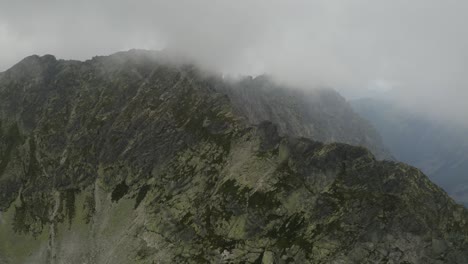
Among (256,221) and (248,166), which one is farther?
(248,166)

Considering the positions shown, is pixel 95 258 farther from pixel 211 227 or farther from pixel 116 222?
pixel 211 227

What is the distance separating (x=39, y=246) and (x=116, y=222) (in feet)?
121

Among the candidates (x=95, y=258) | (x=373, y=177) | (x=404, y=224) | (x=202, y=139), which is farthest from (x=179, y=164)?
(x=404, y=224)

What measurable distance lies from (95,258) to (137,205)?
89.0 ft

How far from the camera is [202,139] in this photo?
655 feet

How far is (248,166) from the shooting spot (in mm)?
176125

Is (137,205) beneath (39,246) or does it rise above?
above

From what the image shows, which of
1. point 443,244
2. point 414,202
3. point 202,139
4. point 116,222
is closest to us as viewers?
point 443,244

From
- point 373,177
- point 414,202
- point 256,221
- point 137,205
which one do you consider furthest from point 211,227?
point 414,202

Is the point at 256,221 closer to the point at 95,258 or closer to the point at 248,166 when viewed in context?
the point at 248,166

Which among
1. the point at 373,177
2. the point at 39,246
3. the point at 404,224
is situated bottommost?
the point at 39,246

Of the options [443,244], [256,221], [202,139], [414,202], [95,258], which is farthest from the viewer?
[202,139]

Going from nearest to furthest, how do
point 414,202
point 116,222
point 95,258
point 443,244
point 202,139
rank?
point 443,244 < point 414,202 < point 95,258 < point 116,222 < point 202,139

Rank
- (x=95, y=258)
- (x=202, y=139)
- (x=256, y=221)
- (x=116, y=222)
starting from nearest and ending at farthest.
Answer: (x=256, y=221) < (x=95, y=258) < (x=116, y=222) < (x=202, y=139)
